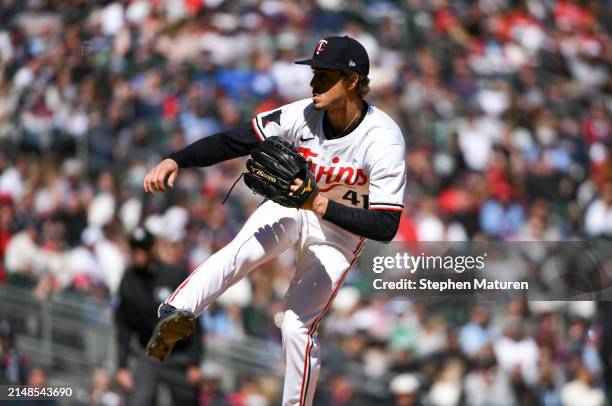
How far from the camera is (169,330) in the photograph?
536 centimetres

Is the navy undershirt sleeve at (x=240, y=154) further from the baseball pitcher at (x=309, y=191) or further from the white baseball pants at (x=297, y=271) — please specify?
the white baseball pants at (x=297, y=271)

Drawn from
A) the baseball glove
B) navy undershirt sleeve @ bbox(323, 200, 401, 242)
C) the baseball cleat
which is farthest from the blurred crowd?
navy undershirt sleeve @ bbox(323, 200, 401, 242)

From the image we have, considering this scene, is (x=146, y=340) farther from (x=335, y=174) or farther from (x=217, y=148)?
(x=335, y=174)

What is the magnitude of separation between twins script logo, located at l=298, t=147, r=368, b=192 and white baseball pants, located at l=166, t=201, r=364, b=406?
0.24 meters

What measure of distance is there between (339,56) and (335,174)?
2.13 feet

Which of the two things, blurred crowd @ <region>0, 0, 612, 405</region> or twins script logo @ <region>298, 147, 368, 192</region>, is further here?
blurred crowd @ <region>0, 0, 612, 405</region>

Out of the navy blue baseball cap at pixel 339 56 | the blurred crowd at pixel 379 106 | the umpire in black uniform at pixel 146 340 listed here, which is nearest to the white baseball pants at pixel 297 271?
the navy blue baseball cap at pixel 339 56

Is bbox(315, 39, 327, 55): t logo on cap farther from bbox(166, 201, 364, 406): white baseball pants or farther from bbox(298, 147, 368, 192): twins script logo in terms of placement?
bbox(166, 201, 364, 406): white baseball pants

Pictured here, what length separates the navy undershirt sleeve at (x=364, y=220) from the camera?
5305 mm

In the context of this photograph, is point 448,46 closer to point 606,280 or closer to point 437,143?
point 437,143

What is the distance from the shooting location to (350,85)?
569cm

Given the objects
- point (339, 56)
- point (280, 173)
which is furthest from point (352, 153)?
point (280, 173)

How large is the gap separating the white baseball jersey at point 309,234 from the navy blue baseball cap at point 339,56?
34 centimetres

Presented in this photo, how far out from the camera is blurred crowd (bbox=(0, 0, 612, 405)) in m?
9.99
